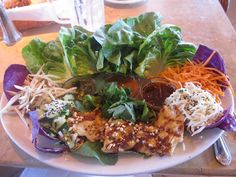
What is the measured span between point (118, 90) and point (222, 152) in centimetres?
30

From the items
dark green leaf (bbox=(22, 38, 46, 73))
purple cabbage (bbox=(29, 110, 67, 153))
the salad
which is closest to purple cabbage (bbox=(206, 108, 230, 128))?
the salad

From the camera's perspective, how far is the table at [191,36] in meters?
0.71

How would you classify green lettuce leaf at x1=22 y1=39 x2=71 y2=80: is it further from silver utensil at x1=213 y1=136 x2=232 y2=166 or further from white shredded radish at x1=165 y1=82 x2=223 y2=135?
silver utensil at x1=213 y1=136 x2=232 y2=166

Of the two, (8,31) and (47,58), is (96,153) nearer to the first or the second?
(47,58)

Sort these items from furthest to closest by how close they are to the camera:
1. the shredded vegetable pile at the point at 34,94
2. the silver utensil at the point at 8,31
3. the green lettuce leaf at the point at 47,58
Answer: the silver utensil at the point at 8,31
the green lettuce leaf at the point at 47,58
the shredded vegetable pile at the point at 34,94

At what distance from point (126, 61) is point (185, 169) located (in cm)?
34

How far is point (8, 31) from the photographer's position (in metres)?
1.21

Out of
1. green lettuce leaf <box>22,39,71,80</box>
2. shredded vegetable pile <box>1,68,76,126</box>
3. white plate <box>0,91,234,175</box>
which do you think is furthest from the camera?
green lettuce leaf <box>22,39,71,80</box>

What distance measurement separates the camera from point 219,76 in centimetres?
83

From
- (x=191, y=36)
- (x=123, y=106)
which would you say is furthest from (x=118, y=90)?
(x=191, y=36)

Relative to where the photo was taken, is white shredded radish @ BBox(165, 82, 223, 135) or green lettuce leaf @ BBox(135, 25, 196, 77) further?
green lettuce leaf @ BBox(135, 25, 196, 77)

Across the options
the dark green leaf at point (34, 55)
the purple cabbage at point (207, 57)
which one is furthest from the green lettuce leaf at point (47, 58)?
the purple cabbage at point (207, 57)

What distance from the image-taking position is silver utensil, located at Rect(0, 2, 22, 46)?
3.97 ft

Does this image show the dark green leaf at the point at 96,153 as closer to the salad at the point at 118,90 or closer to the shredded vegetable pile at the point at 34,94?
the salad at the point at 118,90
